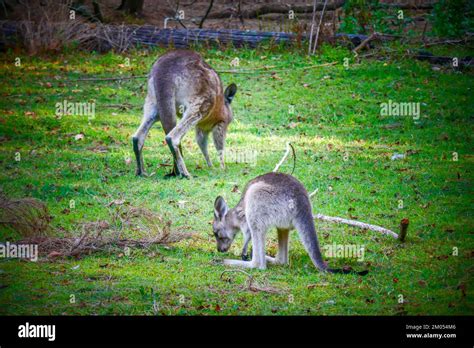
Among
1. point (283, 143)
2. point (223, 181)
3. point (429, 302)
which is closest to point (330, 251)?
point (429, 302)

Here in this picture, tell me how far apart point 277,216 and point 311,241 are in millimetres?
386

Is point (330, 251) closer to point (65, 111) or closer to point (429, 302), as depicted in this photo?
point (429, 302)

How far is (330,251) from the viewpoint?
7.60 meters

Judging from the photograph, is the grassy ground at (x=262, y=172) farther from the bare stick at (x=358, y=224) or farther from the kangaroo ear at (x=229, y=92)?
the kangaroo ear at (x=229, y=92)

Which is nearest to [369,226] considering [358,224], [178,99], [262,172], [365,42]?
[358,224]

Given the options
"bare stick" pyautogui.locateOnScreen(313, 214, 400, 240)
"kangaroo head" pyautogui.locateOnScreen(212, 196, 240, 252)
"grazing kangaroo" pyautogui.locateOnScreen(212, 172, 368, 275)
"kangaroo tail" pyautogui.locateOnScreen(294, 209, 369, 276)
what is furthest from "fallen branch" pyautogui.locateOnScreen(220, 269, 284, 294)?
"bare stick" pyautogui.locateOnScreen(313, 214, 400, 240)

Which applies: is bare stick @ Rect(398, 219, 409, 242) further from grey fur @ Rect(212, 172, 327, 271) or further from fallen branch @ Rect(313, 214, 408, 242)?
grey fur @ Rect(212, 172, 327, 271)

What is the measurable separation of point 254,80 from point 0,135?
5.36 meters

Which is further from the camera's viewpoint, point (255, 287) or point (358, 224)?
point (358, 224)

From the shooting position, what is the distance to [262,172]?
10.6 meters

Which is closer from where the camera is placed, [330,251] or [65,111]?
[330,251]

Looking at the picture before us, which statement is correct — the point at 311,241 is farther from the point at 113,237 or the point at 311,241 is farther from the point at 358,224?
the point at 113,237

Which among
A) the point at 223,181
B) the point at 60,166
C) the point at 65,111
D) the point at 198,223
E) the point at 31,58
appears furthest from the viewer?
the point at 31,58
